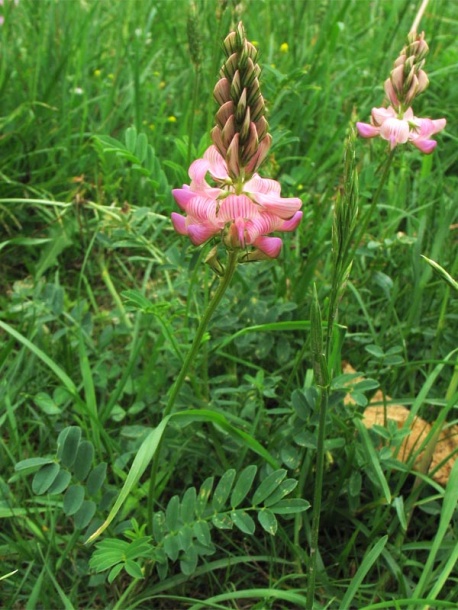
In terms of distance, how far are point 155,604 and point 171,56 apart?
255cm

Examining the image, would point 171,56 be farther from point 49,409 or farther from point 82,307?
point 49,409

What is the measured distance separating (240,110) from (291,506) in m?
0.80

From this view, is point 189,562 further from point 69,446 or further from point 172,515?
point 69,446

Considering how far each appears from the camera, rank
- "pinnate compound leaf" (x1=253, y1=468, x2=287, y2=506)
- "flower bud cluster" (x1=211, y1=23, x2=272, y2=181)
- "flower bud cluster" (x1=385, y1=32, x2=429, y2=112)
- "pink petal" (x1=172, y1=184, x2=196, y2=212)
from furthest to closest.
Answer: "flower bud cluster" (x1=385, y1=32, x2=429, y2=112)
"pinnate compound leaf" (x1=253, y1=468, x2=287, y2=506)
"pink petal" (x1=172, y1=184, x2=196, y2=212)
"flower bud cluster" (x1=211, y1=23, x2=272, y2=181)

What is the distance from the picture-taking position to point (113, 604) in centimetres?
168

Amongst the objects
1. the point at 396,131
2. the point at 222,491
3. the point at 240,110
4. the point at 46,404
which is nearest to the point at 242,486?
the point at 222,491

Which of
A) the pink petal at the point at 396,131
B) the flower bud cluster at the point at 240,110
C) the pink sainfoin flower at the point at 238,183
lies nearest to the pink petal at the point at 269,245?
the pink sainfoin flower at the point at 238,183

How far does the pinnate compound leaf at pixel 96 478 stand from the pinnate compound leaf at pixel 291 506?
0.36 meters

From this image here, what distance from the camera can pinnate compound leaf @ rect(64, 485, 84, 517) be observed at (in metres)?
→ 1.55

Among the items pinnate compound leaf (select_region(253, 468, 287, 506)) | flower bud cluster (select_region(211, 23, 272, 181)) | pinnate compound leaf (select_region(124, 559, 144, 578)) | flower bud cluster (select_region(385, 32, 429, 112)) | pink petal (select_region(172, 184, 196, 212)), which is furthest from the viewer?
flower bud cluster (select_region(385, 32, 429, 112))

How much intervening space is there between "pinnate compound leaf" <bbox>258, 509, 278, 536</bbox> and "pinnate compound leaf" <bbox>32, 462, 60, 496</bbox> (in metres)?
0.42

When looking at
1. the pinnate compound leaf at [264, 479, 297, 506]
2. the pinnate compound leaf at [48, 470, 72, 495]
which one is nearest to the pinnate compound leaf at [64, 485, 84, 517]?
the pinnate compound leaf at [48, 470, 72, 495]

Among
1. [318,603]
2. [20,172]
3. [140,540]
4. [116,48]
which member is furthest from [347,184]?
[116,48]

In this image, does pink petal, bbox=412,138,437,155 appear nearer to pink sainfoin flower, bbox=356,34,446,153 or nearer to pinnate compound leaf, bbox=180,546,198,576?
pink sainfoin flower, bbox=356,34,446,153
